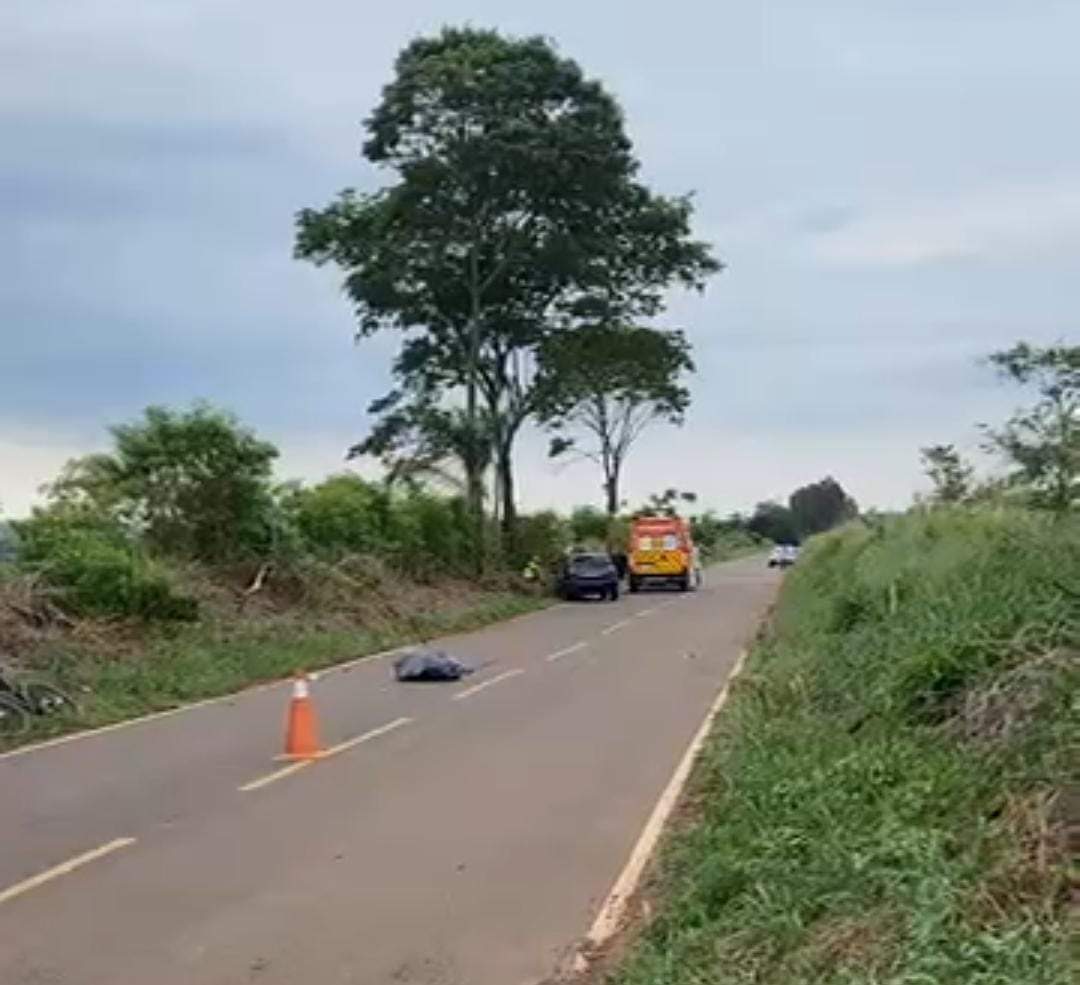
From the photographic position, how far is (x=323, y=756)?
1555cm

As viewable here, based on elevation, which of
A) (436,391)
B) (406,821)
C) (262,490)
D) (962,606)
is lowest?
(406,821)

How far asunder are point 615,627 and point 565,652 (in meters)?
6.98

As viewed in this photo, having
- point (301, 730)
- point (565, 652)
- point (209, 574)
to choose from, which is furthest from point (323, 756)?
point (209, 574)

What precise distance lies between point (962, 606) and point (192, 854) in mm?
6009

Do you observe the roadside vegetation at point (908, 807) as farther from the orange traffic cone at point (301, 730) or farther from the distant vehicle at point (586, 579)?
the distant vehicle at point (586, 579)

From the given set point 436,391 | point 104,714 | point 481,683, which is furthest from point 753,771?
point 436,391

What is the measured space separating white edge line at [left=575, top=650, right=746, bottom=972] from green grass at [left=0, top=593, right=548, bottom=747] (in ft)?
23.0

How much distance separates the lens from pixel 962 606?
43.3ft

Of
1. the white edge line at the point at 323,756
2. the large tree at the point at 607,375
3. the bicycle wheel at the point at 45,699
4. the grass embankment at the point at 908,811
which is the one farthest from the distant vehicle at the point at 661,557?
the grass embankment at the point at 908,811

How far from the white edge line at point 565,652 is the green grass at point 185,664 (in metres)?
3.27

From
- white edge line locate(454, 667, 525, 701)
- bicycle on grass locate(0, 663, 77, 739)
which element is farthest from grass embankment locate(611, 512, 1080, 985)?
bicycle on grass locate(0, 663, 77, 739)

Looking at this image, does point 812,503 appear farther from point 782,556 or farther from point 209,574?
point 209,574

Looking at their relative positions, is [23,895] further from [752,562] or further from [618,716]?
[752,562]

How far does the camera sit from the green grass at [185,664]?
20203 mm
